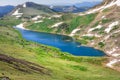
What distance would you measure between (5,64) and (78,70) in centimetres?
3874

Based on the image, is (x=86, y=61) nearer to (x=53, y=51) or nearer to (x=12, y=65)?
(x=53, y=51)

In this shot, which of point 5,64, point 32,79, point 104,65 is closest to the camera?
point 32,79

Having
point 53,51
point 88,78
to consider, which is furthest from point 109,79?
point 53,51

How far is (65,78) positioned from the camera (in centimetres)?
10819

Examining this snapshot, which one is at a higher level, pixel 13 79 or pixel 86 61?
pixel 86 61

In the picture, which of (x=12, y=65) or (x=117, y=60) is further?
(x=117, y=60)

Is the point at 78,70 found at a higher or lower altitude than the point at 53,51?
lower

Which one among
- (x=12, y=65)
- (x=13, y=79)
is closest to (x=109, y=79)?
(x=12, y=65)

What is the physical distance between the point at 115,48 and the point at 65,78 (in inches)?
3638

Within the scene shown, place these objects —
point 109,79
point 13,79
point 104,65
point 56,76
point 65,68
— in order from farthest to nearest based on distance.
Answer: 1. point 104,65
2. point 65,68
3. point 109,79
4. point 56,76
5. point 13,79

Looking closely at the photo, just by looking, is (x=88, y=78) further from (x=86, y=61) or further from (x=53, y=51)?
(x=53, y=51)

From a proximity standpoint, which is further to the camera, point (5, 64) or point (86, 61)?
point (86, 61)

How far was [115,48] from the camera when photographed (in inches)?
7677

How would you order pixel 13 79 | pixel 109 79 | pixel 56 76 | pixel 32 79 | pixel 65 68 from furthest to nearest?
pixel 65 68 < pixel 109 79 < pixel 56 76 < pixel 32 79 < pixel 13 79
